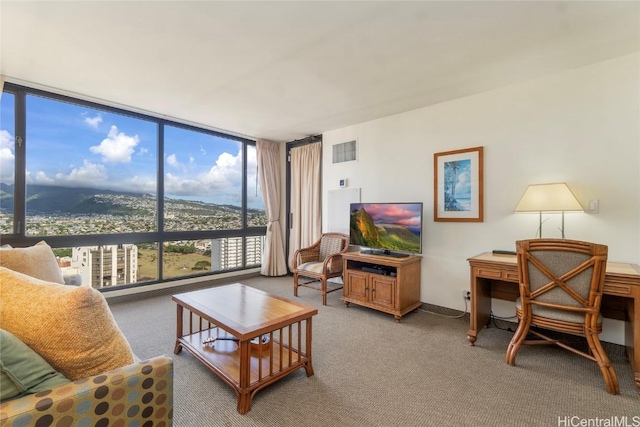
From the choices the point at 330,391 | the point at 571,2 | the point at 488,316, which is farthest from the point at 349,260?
the point at 571,2

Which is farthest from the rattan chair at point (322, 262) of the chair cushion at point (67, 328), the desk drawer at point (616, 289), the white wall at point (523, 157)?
the chair cushion at point (67, 328)

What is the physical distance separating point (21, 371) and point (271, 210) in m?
4.31

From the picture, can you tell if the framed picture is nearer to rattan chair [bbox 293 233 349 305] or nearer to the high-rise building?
rattan chair [bbox 293 233 349 305]

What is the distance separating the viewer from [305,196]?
496 cm

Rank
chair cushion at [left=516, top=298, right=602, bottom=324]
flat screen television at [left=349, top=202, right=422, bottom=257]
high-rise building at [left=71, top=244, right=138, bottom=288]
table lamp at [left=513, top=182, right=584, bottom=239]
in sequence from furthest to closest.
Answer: high-rise building at [left=71, top=244, right=138, bottom=288] → flat screen television at [left=349, top=202, right=422, bottom=257] → table lamp at [left=513, top=182, right=584, bottom=239] → chair cushion at [left=516, top=298, right=602, bottom=324]

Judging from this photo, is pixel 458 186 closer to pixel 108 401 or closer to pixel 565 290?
pixel 565 290

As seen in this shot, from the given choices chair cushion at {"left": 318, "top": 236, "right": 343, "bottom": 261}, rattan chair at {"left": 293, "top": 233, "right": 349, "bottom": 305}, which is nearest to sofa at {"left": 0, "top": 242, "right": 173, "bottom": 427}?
rattan chair at {"left": 293, "top": 233, "right": 349, "bottom": 305}

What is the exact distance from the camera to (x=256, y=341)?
2225 mm

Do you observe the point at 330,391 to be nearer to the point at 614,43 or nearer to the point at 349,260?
the point at 349,260

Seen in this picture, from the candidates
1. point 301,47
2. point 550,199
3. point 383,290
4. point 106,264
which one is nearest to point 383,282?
point 383,290

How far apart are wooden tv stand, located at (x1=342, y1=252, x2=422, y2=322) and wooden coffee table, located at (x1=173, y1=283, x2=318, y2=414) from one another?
1.12 meters

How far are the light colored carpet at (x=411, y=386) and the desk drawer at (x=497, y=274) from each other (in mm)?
630

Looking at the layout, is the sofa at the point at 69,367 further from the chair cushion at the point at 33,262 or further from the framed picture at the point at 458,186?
the framed picture at the point at 458,186

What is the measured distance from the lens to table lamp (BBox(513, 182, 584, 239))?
2348 millimetres
